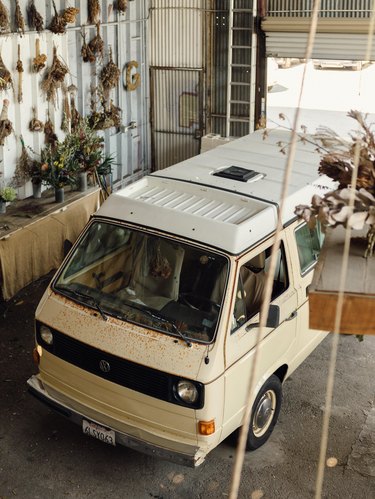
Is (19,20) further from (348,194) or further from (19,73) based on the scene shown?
(348,194)

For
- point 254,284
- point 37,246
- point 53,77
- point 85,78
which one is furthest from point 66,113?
point 254,284

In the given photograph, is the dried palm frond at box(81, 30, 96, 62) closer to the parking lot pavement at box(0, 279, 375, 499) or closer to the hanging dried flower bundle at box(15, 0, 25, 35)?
the hanging dried flower bundle at box(15, 0, 25, 35)

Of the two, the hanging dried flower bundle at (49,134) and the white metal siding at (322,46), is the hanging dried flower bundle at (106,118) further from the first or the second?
the white metal siding at (322,46)

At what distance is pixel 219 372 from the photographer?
5348 mm

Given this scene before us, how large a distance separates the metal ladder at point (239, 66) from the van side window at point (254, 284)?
619cm

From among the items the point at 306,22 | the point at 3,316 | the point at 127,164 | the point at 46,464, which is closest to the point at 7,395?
the point at 46,464

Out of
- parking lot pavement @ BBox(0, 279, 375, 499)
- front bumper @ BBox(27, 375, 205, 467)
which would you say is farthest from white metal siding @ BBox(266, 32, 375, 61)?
front bumper @ BBox(27, 375, 205, 467)

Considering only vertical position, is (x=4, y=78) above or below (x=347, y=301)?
above

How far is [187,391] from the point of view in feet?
17.6

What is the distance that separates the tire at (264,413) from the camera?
6.12m

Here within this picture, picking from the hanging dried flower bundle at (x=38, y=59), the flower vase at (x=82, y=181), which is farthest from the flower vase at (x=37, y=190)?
the hanging dried flower bundle at (x=38, y=59)

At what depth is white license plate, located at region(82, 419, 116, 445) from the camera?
18.7 feet

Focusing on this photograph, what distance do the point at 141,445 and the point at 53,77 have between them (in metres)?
6.07

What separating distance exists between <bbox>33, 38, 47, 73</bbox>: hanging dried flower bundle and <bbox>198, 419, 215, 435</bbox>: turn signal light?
19.7 ft
